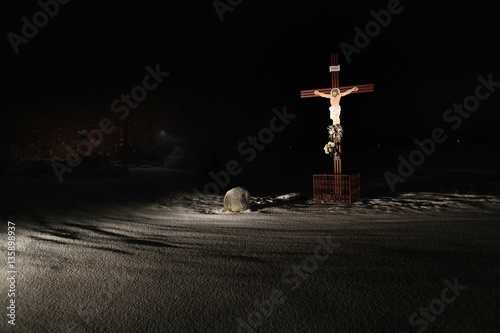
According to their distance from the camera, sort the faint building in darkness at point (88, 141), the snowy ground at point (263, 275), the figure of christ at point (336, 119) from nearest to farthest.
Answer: the snowy ground at point (263, 275) < the figure of christ at point (336, 119) < the faint building in darkness at point (88, 141)

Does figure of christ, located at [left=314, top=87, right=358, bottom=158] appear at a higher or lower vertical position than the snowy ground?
higher

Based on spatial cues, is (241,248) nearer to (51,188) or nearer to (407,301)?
(407,301)

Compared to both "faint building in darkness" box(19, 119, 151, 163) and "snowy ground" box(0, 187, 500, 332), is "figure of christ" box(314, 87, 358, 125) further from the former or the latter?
"faint building in darkness" box(19, 119, 151, 163)

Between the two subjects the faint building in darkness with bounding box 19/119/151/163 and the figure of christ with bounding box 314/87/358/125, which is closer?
the figure of christ with bounding box 314/87/358/125

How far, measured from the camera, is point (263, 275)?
4.18m

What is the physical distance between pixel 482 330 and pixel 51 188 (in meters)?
18.8

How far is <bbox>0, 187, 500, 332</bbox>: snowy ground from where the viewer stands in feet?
10.2

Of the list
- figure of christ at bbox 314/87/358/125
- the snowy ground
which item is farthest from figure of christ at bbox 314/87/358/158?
the snowy ground

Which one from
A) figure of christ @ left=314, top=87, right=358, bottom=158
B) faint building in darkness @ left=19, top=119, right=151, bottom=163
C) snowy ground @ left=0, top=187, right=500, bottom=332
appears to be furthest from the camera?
faint building in darkness @ left=19, top=119, right=151, bottom=163

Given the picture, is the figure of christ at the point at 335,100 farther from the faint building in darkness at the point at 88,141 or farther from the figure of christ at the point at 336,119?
the faint building in darkness at the point at 88,141

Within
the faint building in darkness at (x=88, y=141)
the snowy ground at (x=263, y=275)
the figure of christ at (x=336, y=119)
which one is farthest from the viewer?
the faint building in darkness at (x=88, y=141)

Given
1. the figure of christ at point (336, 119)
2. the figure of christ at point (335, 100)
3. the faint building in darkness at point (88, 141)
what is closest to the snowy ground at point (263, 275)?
the figure of christ at point (336, 119)

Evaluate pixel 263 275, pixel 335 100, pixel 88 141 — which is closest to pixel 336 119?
pixel 335 100

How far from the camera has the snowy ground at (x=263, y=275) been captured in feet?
10.2
